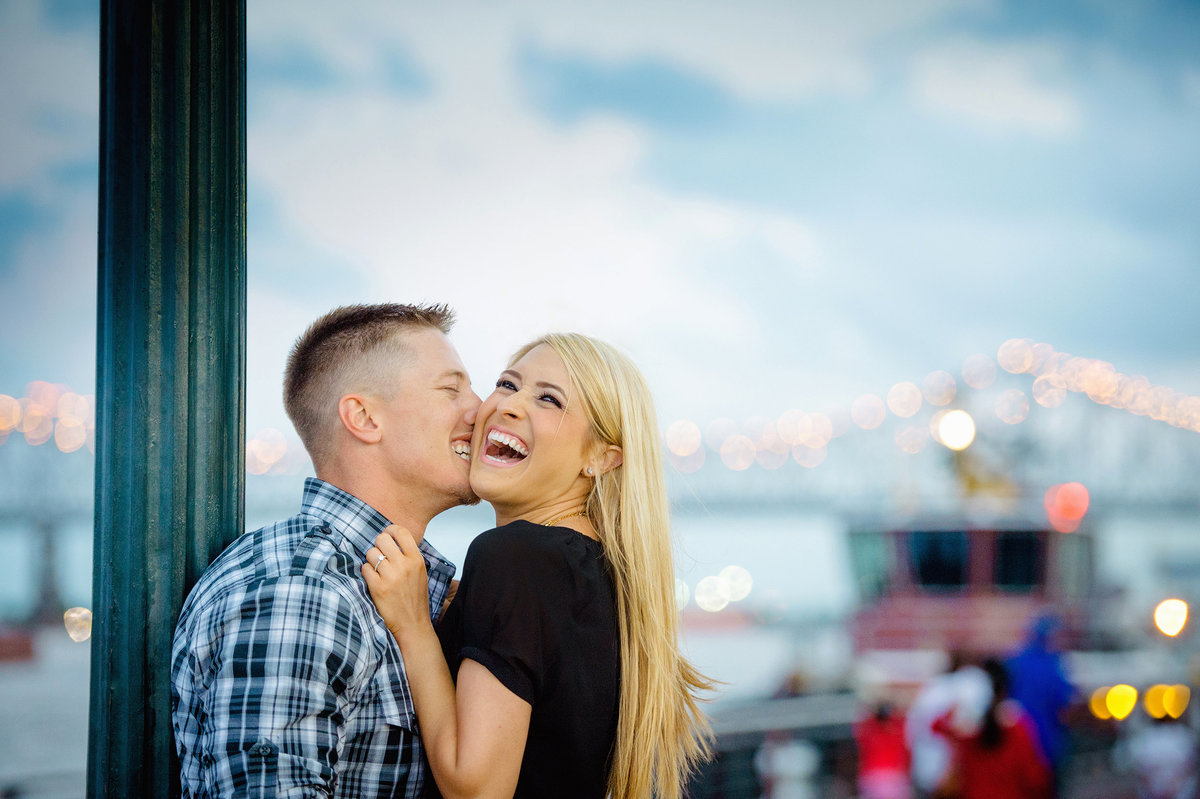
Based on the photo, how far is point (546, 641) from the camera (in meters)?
1.36

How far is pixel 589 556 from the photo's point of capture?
1527mm

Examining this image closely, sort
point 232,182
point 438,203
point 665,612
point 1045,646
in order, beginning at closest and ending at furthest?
point 232,182 < point 665,612 < point 1045,646 < point 438,203

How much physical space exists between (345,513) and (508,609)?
354 mm

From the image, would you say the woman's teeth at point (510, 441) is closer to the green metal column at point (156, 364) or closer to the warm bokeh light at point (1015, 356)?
the green metal column at point (156, 364)

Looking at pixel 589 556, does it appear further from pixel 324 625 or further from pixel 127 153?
pixel 127 153

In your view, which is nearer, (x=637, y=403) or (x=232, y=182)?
(x=232, y=182)

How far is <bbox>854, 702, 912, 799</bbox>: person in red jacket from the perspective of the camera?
18.0 feet

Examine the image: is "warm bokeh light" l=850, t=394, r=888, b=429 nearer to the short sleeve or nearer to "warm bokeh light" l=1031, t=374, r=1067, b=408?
"warm bokeh light" l=1031, t=374, r=1067, b=408

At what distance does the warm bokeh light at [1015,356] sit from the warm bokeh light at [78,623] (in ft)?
72.2

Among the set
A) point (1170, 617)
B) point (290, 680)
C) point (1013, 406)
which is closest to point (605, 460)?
point (290, 680)

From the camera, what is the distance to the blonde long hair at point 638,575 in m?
1.53

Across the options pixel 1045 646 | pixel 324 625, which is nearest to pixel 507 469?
pixel 324 625

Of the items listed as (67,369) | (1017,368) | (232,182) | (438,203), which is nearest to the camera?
(67,369)

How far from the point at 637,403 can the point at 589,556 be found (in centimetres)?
33
